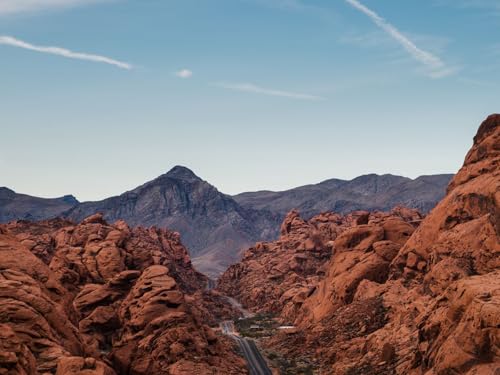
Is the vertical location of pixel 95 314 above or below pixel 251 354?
above

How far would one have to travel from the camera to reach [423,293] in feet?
231

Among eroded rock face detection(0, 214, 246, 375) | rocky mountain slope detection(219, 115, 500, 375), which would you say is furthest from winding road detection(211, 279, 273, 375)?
eroded rock face detection(0, 214, 246, 375)

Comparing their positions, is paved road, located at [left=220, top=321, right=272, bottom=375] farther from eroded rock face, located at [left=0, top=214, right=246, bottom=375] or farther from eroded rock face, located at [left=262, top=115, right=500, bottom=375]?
eroded rock face, located at [left=0, top=214, right=246, bottom=375]

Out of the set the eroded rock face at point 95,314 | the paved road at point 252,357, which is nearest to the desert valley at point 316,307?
the eroded rock face at point 95,314

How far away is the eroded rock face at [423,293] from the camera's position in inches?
1581

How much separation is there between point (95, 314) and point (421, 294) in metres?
45.6

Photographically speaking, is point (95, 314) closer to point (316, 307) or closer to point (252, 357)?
point (252, 357)

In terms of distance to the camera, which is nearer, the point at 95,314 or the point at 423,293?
the point at 423,293

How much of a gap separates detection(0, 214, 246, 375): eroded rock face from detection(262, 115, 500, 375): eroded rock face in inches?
693

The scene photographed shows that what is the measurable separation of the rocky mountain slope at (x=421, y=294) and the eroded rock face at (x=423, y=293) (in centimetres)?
10

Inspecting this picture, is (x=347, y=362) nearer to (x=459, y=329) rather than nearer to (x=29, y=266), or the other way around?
(x=459, y=329)

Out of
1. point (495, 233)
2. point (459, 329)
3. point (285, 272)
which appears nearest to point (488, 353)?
point (459, 329)

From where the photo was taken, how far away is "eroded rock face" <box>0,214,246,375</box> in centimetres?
4506

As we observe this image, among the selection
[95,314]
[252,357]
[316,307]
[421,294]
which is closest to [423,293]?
[421,294]
